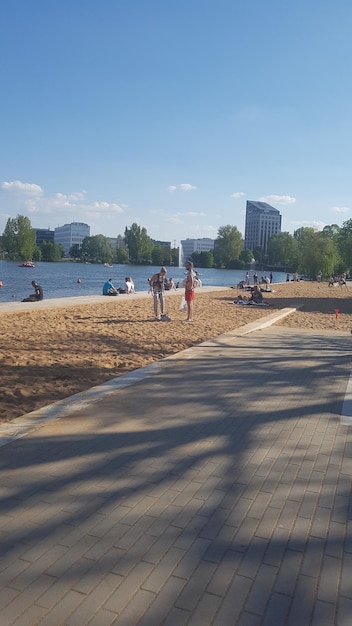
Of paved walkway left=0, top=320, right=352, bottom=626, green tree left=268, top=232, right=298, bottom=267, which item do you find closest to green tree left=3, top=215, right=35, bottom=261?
green tree left=268, top=232, right=298, bottom=267

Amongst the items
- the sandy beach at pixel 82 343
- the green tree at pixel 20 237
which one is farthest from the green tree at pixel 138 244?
the sandy beach at pixel 82 343

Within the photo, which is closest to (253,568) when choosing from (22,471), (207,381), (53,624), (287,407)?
(53,624)

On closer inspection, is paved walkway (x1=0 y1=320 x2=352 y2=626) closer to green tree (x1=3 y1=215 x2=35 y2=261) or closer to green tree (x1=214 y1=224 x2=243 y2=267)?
green tree (x1=3 y1=215 x2=35 y2=261)

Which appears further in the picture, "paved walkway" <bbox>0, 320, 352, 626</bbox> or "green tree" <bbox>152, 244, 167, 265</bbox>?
"green tree" <bbox>152, 244, 167, 265</bbox>

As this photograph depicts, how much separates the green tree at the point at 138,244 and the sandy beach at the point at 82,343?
129 meters

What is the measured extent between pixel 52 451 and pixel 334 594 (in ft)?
8.45

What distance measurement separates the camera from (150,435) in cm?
471

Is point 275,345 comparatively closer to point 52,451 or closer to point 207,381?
point 207,381

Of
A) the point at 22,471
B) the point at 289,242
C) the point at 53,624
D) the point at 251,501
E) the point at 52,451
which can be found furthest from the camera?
the point at 289,242

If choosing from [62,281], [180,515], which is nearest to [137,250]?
[62,281]

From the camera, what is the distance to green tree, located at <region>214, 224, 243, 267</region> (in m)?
145

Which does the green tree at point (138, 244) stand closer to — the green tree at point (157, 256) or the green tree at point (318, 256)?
the green tree at point (157, 256)

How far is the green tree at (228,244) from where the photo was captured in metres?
145

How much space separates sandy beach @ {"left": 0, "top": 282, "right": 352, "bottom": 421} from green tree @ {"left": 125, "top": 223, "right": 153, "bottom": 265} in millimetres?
129232
